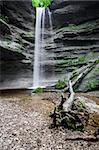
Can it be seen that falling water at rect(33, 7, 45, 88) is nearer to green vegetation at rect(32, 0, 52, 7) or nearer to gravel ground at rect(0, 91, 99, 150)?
green vegetation at rect(32, 0, 52, 7)

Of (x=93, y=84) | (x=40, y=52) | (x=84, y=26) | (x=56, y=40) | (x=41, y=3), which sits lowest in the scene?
(x=93, y=84)

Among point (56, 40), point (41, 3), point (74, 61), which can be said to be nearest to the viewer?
point (74, 61)

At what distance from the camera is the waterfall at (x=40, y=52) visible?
2336 centimetres

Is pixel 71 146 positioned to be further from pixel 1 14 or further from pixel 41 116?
pixel 1 14

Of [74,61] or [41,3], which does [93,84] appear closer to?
[74,61]

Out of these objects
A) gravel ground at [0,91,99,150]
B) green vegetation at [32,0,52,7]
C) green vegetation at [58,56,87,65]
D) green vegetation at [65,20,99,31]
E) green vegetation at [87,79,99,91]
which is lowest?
gravel ground at [0,91,99,150]

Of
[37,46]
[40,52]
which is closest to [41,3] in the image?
[37,46]

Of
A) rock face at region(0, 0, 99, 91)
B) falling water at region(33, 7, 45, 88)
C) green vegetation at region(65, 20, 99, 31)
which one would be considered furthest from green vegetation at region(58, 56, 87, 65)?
green vegetation at region(65, 20, 99, 31)

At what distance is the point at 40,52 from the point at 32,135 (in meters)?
16.9

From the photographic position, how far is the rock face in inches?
854

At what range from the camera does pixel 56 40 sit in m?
24.1

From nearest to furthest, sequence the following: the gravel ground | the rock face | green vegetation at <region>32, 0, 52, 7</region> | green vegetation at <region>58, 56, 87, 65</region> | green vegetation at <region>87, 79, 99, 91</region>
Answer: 1. the gravel ground
2. green vegetation at <region>87, 79, 99, 91</region>
3. the rock face
4. green vegetation at <region>58, 56, 87, 65</region>
5. green vegetation at <region>32, 0, 52, 7</region>

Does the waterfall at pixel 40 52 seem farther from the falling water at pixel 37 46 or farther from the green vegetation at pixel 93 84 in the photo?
the green vegetation at pixel 93 84

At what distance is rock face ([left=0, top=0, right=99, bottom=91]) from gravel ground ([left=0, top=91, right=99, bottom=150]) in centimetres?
1198
